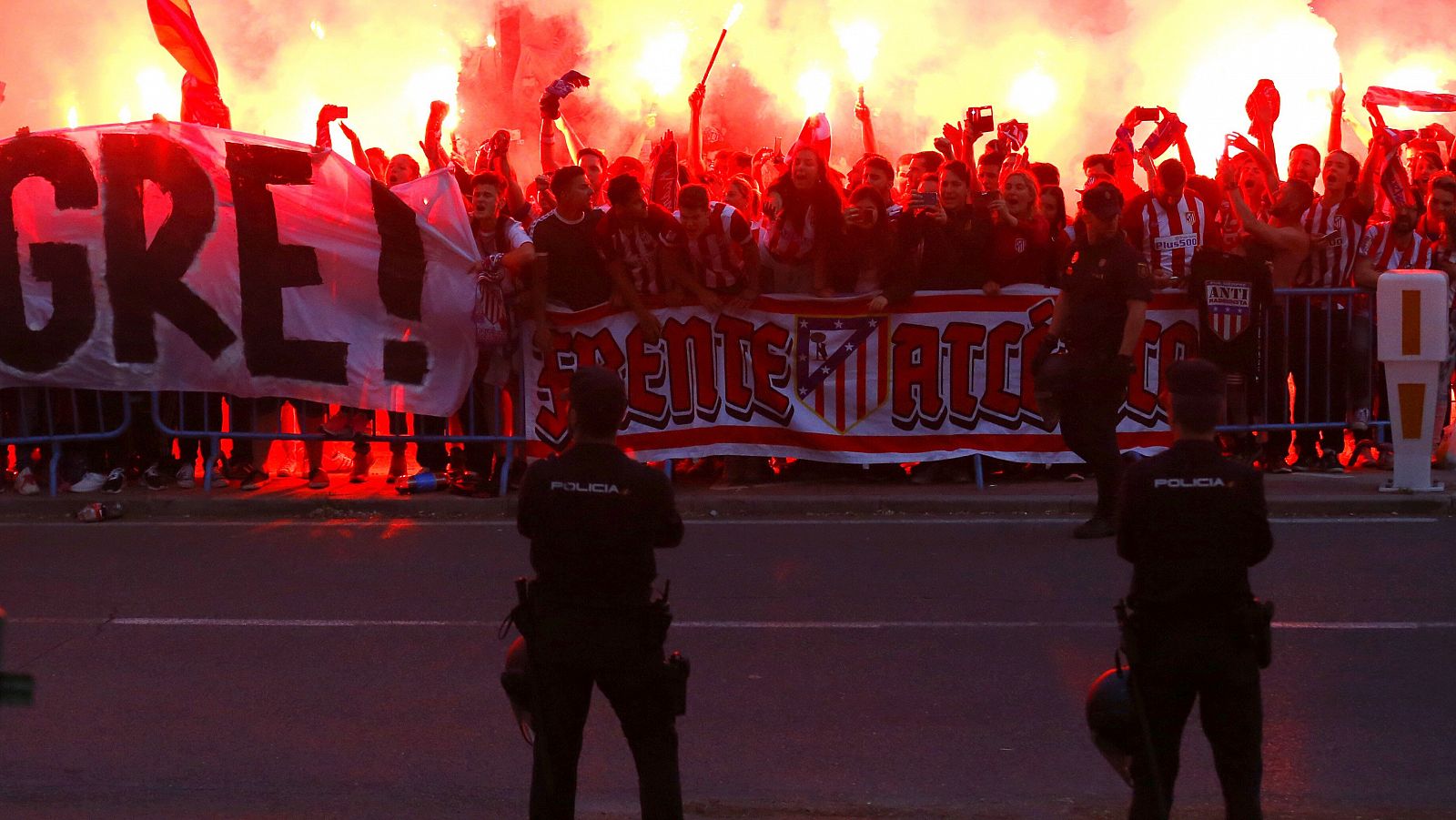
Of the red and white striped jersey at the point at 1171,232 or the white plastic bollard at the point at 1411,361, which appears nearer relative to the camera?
the white plastic bollard at the point at 1411,361

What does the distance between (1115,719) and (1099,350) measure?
4.92m

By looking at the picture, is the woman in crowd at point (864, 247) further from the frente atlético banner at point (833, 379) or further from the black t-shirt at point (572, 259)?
the black t-shirt at point (572, 259)

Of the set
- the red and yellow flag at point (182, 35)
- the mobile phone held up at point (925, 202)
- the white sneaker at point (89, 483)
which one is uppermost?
the red and yellow flag at point (182, 35)

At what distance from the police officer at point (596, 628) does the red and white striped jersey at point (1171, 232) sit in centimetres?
742

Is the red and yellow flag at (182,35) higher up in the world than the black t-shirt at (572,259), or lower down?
higher up

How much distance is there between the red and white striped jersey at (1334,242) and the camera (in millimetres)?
11055

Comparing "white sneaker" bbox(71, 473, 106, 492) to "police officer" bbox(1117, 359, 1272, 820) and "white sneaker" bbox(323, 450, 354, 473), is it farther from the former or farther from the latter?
"police officer" bbox(1117, 359, 1272, 820)

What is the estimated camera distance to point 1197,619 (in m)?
4.10

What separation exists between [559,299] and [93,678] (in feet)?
15.2

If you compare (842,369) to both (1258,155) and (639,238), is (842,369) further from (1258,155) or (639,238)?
(1258,155)

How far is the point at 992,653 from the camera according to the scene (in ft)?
21.6

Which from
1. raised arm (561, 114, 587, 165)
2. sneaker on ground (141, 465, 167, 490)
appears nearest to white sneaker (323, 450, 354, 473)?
sneaker on ground (141, 465, 167, 490)

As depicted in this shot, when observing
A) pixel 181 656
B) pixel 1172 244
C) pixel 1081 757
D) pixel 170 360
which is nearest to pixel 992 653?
pixel 1081 757

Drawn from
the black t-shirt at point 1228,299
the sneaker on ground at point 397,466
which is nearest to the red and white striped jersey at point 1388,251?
the black t-shirt at point 1228,299
